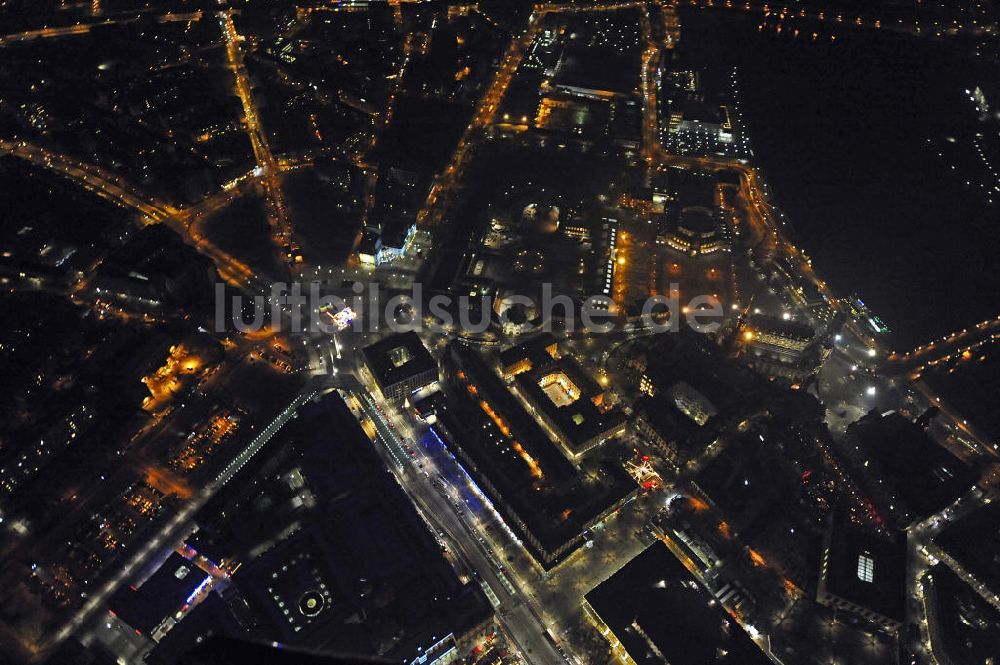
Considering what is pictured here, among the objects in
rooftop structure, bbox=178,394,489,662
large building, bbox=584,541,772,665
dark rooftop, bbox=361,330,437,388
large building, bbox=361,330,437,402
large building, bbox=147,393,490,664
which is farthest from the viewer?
dark rooftop, bbox=361,330,437,388

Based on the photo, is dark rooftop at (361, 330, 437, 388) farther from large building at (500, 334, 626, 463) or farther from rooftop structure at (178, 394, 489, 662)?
large building at (500, 334, 626, 463)

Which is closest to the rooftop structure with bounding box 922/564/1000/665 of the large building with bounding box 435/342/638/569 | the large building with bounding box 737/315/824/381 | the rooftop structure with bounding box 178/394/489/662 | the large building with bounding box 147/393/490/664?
the large building with bounding box 737/315/824/381

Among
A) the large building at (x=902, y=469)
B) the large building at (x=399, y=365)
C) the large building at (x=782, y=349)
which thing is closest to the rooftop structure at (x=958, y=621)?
the large building at (x=902, y=469)

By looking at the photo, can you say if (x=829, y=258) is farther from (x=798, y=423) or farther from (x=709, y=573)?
(x=709, y=573)

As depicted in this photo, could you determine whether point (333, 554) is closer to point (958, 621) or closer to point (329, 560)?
point (329, 560)

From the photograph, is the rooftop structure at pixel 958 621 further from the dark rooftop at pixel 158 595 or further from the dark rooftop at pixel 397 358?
the dark rooftop at pixel 158 595

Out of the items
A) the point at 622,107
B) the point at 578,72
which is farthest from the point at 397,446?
the point at 578,72
